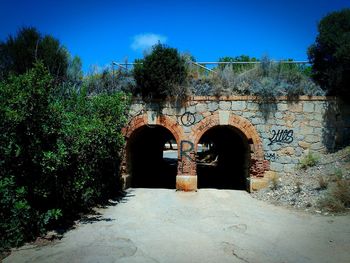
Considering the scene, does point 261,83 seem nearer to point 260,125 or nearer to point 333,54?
point 260,125

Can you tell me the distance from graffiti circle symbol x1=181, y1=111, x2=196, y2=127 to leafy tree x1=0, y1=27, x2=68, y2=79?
5645 mm

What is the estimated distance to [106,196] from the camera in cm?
996

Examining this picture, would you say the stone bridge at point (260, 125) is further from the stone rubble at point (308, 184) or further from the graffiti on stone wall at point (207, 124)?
the stone rubble at point (308, 184)

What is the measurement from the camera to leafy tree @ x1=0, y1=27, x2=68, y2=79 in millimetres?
13211

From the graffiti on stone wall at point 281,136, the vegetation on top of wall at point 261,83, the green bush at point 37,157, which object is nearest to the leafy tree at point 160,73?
the vegetation on top of wall at point 261,83

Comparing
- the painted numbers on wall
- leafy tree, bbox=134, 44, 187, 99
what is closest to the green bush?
leafy tree, bbox=134, 44, 187, 99

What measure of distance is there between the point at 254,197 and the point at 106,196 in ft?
15.9

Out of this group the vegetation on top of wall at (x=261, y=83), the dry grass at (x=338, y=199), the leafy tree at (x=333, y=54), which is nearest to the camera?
the dry grass at (x=338, y=199)

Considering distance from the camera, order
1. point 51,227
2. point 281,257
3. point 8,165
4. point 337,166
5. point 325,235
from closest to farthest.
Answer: point 281,257
point 8,165
point 325,235
point 51,227
point 337,166

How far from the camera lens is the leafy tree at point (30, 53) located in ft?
43.3

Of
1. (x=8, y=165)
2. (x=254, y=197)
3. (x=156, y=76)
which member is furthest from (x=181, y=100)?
(x=8, y=165)

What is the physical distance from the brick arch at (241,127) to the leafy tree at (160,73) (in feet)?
5.32

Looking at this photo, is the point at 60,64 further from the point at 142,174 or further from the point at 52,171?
the point at 52,171

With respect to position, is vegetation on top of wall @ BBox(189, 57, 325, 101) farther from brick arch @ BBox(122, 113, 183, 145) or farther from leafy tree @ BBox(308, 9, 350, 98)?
brick arch @ BBox(122, 113, 183, 145)
